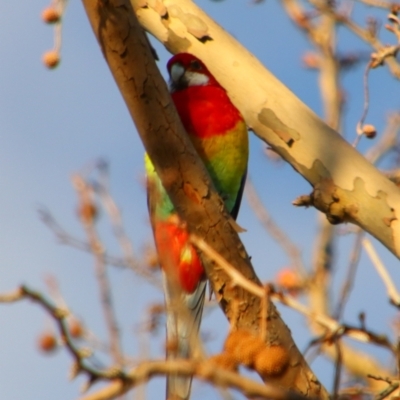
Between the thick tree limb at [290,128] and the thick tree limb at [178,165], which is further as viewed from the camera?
the thick tree limb at [290,128]

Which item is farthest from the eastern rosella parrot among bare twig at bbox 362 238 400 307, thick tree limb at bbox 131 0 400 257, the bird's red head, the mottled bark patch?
→ bare twig at bbox 362 238 400 307

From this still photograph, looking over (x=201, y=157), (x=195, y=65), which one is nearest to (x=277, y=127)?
(x=201, y=157)

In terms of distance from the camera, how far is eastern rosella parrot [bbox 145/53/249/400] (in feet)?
12.9

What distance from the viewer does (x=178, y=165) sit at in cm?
285

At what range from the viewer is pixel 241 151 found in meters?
4.06

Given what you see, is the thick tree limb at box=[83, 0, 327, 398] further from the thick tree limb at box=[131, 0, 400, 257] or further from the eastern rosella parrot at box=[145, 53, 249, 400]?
the eastern rosella parrot at box=[145, 53, 249, 400]

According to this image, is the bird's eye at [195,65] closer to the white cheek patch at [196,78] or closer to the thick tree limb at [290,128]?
the white cheek patch at [196,78]

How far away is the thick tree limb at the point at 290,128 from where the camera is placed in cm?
289

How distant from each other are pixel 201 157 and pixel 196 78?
54cm

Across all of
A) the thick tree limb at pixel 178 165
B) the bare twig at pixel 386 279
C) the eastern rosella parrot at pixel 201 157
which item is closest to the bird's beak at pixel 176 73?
the eastern rosella parrot at pixel 201 157

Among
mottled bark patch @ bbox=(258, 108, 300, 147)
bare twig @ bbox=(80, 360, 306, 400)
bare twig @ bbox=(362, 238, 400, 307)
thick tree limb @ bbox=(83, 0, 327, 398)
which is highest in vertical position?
mottled bark patch @ bbox=(258, 108, 300, 147)

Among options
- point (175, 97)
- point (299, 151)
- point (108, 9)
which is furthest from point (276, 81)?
point (175, 97)

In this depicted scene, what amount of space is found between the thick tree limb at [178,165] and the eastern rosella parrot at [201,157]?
2.76 feet

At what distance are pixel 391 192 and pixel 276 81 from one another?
0.70m
